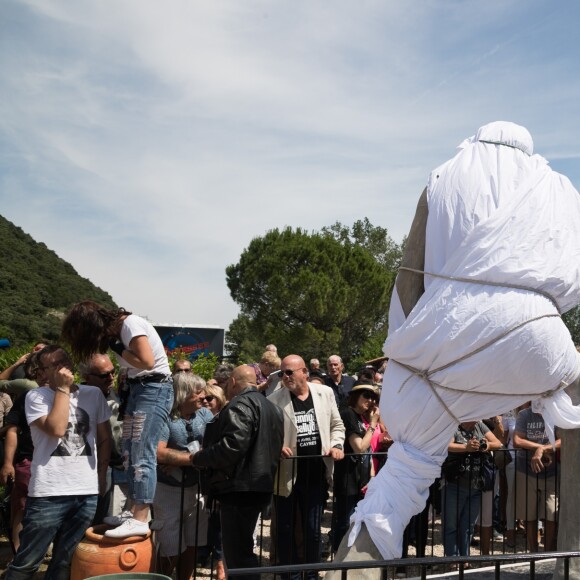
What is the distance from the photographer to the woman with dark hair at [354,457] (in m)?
5.99

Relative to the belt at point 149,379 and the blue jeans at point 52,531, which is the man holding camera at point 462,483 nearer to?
the belt at point 149,379

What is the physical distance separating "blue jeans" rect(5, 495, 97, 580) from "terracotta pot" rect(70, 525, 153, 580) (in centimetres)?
12

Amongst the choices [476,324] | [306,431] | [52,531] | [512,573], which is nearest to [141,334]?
[52,531]

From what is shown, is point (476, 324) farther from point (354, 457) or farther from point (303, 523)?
point (303, 523)

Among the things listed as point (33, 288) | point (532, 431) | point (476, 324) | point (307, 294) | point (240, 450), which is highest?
point (307, 294)

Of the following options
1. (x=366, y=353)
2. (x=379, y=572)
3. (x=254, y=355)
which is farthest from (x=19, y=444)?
(x=254, y=355)

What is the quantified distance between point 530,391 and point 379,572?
1.04 m

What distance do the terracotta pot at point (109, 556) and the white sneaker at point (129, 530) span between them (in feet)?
0.14

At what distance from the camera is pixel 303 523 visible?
5812mm

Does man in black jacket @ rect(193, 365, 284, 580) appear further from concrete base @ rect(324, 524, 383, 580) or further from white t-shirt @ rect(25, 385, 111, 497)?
concrete base @ rect(324, 524, 383, 580)

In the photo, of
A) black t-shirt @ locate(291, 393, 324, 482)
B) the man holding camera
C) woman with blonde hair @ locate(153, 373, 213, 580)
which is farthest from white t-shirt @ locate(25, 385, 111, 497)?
the man holding camera

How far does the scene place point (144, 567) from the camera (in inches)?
171

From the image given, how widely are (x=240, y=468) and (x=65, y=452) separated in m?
1.10

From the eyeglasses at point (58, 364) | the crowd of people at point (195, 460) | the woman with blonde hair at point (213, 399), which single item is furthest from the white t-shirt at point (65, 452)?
the woman with blonde hair at point (213, 399)
